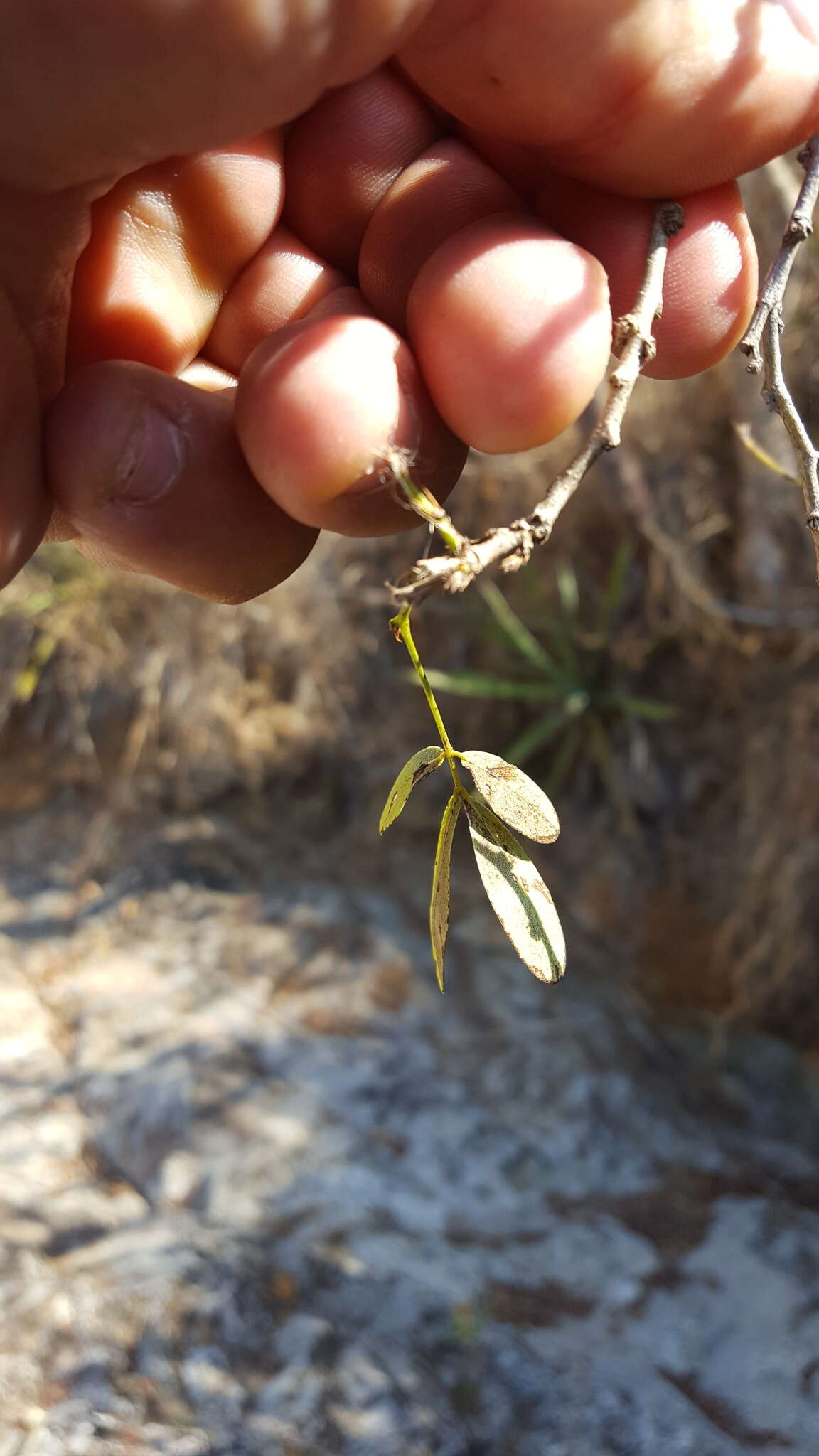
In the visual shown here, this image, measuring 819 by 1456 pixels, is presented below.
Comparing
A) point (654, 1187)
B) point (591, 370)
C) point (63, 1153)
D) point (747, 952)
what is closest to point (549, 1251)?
point (654, 1187)

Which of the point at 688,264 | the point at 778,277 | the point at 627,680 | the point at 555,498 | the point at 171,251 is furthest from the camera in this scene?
the point at 627,680

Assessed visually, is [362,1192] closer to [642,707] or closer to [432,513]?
[642,707]

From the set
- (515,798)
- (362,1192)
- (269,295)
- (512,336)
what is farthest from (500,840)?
(362,1192)

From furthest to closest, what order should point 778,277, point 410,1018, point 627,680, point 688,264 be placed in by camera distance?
point 627,680, point 410,1018, point 688,264, point 778,277

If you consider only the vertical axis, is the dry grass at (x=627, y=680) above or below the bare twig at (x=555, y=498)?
below

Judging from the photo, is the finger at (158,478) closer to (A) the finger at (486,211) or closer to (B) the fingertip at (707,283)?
(A) the finger at (486,211)

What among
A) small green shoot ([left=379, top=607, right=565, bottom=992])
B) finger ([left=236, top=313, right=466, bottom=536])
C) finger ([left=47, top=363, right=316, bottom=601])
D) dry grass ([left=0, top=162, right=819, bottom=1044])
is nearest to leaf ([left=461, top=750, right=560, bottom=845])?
small green shoot ([left=379, top=607, right=565, bottom=992])

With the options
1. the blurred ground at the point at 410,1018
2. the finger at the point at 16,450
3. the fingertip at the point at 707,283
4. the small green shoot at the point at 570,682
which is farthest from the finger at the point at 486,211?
the small green shoot at the point at 570,682
